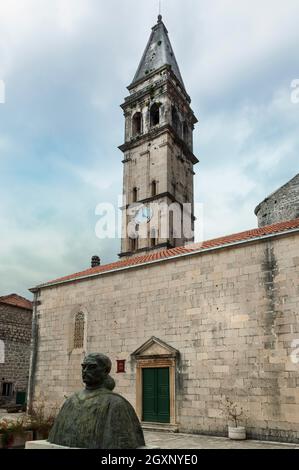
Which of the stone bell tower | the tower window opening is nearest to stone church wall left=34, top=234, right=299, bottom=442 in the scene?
the tower window opening

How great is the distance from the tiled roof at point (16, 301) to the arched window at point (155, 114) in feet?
53.6

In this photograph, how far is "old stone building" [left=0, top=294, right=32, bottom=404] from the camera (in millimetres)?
24812

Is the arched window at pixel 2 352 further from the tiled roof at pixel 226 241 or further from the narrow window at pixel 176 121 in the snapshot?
the narrow window at pixel 176 121

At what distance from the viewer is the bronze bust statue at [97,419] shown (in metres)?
4.73

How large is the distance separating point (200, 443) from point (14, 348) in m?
17.9

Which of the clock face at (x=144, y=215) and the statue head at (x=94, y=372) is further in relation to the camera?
the clock face at (x=144, y=215)

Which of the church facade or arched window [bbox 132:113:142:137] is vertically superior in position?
arched window [bbox 132:113:142:137]

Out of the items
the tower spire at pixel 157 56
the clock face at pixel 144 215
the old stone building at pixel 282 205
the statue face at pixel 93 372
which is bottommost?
the statue face at pixel 93 372

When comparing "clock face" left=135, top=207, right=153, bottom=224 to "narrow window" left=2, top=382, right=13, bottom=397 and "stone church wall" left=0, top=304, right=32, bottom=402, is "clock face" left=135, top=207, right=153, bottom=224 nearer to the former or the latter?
"stone church wall" left=0, top=304, right=32, bottom=402

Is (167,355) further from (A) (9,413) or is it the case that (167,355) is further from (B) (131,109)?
(B) (131,109)

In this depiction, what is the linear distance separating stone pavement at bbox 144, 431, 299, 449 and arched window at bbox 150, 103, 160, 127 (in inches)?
984

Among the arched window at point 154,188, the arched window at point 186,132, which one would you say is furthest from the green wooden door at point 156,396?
the arched window at point 186,132

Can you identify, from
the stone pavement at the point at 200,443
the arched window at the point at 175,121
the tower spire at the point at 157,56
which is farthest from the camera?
the tower spire at the point at 157,56

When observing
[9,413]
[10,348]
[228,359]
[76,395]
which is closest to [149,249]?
[10,348]
